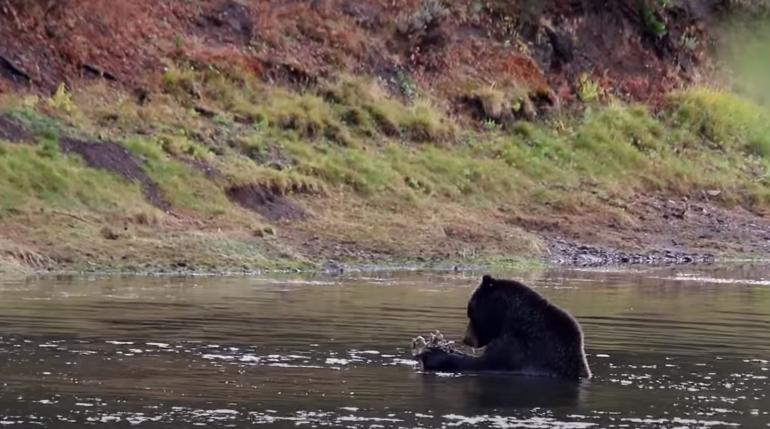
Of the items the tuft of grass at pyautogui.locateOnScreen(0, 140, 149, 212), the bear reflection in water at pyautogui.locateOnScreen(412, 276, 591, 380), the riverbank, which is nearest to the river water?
the bear reflection in water at pyautogui.locateOnScreen(412, 276, 591, 380)

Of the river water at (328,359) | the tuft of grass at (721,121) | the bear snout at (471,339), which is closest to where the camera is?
the river water at (328,359)

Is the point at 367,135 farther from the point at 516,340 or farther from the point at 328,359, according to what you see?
the point at 516,340

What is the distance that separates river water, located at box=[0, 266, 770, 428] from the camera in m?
16.0

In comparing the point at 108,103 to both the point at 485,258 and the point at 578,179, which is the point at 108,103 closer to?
the point at 485,258

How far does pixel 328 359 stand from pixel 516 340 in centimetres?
210

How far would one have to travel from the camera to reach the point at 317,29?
47438 mm

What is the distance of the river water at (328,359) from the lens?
16.0 metres

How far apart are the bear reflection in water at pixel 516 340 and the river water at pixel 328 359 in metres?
0.27

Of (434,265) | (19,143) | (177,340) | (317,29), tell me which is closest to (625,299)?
(434,265)

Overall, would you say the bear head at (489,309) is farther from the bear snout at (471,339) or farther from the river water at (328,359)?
the river water at (328,359)

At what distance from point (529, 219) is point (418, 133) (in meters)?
4.97

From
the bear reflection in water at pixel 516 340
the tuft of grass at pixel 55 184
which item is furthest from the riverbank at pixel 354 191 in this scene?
the bear reflection in water at pixel 516 340

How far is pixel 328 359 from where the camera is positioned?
64.7 feet

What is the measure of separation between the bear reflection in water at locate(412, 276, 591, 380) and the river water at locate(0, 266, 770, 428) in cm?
27
